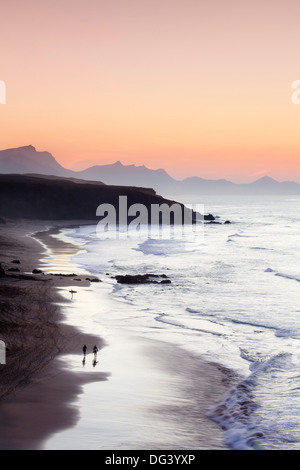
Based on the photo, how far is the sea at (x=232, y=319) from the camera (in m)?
15.0

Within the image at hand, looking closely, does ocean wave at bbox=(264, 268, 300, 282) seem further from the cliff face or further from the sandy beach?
the cliff face

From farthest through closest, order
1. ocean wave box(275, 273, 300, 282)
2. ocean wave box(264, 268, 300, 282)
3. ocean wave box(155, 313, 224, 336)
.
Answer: ocean wave box(264, 268, 300, 282)
ocean wave box(275, 273, 300, 282)
ocean wave box(155, 313, 224, 336)

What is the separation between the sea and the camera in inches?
590

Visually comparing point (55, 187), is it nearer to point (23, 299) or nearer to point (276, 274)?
point (276, 274)

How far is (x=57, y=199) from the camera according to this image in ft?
433

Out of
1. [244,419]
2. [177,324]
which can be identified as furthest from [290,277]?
[244,419]

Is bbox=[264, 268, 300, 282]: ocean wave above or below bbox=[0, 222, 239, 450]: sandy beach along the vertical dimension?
below

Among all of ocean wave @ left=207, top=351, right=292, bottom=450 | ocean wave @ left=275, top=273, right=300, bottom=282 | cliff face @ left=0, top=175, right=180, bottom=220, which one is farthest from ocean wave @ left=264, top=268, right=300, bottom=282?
cliff face @ left=0, top=175, right=180, bottom=220

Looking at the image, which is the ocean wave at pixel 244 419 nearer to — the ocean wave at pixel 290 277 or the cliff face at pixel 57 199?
the ocean wave at pixel 290 277

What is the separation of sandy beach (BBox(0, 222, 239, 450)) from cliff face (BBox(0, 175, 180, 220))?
10103 centimetres

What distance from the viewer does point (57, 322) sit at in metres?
24.8

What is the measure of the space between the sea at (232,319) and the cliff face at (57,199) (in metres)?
69.8

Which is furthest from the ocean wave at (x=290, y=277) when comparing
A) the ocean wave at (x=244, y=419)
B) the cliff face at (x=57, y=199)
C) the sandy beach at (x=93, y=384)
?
the cliff face at (x=57, y=199)

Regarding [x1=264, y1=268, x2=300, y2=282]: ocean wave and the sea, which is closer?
the sea
